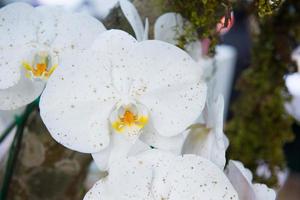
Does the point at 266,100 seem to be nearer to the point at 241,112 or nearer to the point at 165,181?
the point at 241,112

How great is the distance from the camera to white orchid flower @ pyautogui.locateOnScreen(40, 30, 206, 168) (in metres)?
0.34

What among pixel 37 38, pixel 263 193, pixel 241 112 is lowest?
pixel 241 112

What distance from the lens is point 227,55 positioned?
1.77m

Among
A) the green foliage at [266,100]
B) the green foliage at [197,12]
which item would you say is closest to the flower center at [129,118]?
the green foliage at [197,12]

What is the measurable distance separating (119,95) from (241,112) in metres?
0.44

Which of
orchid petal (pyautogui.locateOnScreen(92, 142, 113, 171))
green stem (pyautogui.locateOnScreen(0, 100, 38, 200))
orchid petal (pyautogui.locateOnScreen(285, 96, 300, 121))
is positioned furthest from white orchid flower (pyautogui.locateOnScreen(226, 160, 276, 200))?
orchid petal (pyautogui.locateOnScreen(285, 96, 300, 121))

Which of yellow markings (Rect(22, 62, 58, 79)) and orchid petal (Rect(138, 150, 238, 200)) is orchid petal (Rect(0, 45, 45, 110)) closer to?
yellow markings (Rect(22, 62, 58, 79))

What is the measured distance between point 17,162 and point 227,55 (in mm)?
1308

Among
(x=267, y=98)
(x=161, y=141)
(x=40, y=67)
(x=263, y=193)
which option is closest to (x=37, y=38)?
(x=40, y=67)

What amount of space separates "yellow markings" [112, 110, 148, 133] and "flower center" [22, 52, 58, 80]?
0.07 m

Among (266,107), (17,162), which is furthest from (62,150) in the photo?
(266,107)

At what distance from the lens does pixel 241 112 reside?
76 centimetres

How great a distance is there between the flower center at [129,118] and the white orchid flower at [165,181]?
0.03m

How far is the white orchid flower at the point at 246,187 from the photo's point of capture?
0.39 m
